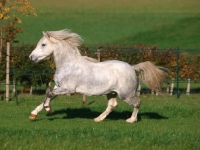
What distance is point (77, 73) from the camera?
14492 mm

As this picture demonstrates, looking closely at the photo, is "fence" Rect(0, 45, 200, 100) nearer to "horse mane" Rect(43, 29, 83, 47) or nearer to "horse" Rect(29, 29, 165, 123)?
"horse mane" Rect(43, 29, 83, 47)

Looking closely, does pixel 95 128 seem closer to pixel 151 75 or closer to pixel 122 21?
pixel 151 75

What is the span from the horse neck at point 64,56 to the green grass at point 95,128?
1325mm

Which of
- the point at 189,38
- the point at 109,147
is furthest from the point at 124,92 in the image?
the point at 189,38

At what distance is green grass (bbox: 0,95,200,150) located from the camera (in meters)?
11.5

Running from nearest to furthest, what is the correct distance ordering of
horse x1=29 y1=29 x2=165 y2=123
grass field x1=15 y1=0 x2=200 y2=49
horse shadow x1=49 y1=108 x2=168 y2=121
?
horse x1=29 y1=29 x2=165 y2=123
horse shadow x1=49 y1=108 x2=168 y2=121
grass field x1=15 y1=0 x2=200 y2=49

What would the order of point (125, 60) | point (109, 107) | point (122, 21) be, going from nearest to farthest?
point (109, 107) → point (125, 60) → point (122, 21)

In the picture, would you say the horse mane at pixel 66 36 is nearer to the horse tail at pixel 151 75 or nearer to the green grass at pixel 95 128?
the horse tail at pixel 151 75

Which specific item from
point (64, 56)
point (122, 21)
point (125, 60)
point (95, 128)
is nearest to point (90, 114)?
point (64, 56)

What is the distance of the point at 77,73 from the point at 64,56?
506mm

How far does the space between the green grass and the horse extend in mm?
654

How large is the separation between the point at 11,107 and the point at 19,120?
10.6 ft

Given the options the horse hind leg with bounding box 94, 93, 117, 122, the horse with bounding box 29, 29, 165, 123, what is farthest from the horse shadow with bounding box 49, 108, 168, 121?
the horse with bounding box 29, 29, 165, 123

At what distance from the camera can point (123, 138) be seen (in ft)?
39.6
